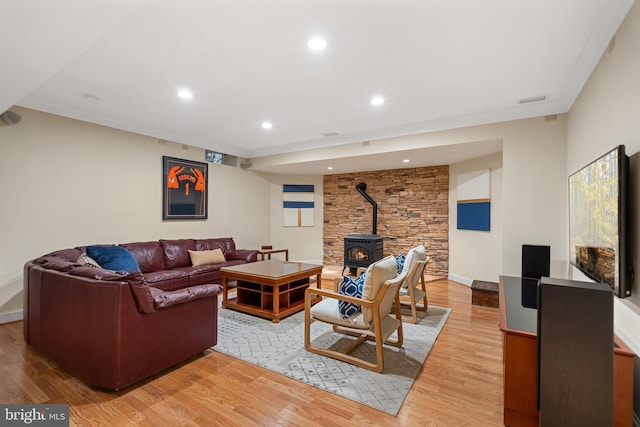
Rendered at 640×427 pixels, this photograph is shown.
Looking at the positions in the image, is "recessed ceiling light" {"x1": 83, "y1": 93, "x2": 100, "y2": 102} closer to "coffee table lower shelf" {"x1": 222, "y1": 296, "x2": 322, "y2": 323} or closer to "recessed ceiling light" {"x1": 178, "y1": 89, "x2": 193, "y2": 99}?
"recessed ceiling light" {"x1": 178, "y1": 89, "x2": 193, "y2": 99}

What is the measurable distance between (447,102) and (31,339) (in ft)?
17.1

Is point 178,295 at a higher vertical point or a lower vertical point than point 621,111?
lower

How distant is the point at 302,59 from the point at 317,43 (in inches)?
12.0

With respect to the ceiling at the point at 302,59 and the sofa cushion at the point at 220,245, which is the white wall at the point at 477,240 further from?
the sofa cushion at the point at 220,245

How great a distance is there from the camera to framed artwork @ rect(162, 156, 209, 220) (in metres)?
5.29

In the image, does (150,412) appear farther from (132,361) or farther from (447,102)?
(447,102)

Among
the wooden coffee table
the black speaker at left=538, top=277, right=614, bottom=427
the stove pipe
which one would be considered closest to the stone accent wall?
the stove pipe

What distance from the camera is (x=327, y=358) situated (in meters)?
2.72

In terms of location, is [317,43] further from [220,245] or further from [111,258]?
[220,245]

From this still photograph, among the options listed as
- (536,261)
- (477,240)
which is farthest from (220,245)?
(536,261)

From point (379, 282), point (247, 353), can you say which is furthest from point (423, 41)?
point (247, 353)

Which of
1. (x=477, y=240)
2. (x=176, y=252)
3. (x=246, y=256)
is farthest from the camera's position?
(x=246, y=256)

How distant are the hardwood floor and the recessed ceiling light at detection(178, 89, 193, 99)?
114 inches

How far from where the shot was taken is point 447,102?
3752 millimetres
